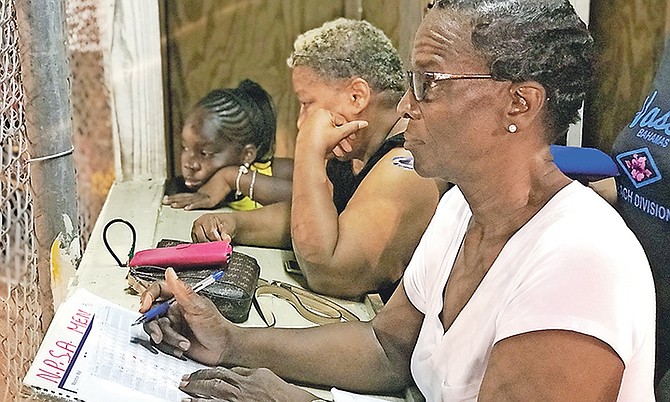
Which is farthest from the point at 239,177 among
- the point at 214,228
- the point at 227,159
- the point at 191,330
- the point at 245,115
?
the point at 191,330

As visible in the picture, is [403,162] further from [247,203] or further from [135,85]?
[135,85]

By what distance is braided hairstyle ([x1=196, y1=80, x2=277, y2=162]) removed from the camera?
7.32ft

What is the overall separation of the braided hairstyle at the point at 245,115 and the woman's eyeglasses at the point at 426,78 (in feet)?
3.89

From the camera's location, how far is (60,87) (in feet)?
4.98

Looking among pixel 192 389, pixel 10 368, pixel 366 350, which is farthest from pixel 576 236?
pixel 10 368

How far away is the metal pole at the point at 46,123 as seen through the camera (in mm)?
1450

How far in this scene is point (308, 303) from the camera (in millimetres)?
1625

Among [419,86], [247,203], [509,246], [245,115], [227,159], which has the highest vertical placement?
[419,86]

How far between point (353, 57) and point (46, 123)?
66 centimetres

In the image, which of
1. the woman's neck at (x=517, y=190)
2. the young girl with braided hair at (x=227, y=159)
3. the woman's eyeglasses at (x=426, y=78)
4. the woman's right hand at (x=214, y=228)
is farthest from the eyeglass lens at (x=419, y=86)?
the young girl with braided hair at (x=227, y=159)

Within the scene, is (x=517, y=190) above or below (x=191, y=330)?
above

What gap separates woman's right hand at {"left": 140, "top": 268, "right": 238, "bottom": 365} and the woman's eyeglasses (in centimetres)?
50

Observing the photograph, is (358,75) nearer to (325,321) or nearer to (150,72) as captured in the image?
(325,321)

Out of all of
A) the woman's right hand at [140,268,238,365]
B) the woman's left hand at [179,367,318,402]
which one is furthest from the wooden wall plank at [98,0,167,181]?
the woman's left hand at [179,367,318,402]
